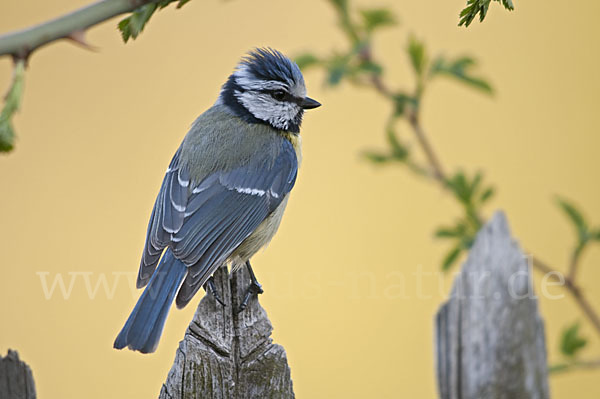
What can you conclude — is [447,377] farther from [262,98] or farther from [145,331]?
[262,98]

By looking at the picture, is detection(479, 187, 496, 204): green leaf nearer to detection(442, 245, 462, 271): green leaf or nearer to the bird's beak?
detection(442, 245, 462, 271): green leaf

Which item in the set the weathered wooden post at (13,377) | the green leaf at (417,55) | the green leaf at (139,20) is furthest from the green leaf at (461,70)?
the green leaf at (139,20)

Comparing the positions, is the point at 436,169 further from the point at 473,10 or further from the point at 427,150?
the point at 473,10

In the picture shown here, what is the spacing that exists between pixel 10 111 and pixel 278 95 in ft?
6.80

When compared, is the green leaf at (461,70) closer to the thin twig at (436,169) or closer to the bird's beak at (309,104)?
the thin twig at (436,169)

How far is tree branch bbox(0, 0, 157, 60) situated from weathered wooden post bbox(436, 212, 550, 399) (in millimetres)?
1451

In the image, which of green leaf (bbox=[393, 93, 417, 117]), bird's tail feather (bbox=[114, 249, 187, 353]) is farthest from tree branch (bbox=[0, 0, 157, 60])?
green leaf (bbox=[393, 93, 417, 117])

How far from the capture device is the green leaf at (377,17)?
7.38ft

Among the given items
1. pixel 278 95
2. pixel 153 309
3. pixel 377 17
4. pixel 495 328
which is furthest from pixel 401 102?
pixel 153 309

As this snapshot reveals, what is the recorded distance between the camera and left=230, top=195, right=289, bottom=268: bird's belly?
226 centimetres

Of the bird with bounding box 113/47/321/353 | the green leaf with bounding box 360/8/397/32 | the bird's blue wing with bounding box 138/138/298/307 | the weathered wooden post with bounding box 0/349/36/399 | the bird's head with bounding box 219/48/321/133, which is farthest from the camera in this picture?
the bird's head with bounding box 219/48/321/133

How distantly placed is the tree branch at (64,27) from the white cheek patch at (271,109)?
2086 mm

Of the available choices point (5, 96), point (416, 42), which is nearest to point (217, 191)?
point (416, 42)

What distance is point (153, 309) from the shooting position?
1.74 meters
